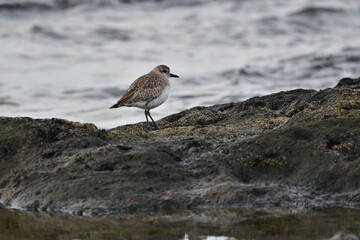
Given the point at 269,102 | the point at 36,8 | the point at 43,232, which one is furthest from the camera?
the point at 36,8

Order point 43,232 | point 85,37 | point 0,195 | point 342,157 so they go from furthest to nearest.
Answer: point 85,37, point 0,195, point 342,157, point 43,232

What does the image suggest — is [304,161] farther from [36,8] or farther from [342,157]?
[36,8]

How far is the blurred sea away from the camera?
1457 cm

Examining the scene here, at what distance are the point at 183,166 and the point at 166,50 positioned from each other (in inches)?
523

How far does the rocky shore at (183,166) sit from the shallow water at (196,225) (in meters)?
0.13

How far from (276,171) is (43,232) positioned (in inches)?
80.7

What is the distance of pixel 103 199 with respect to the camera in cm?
575

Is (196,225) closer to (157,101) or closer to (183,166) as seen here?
(183,166)

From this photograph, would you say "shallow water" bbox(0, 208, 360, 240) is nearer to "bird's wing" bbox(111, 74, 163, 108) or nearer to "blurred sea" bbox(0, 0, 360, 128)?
"bird's wing" bbox(111, 74, 163, 108)

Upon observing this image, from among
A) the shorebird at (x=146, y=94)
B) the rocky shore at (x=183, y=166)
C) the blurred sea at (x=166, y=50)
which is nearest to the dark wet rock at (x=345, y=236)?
the rocky shore at (x=183, y=166)

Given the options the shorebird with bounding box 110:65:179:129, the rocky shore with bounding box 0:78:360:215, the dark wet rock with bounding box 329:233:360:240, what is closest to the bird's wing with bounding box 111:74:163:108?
the shorebird with bounding box 110:65:179:129

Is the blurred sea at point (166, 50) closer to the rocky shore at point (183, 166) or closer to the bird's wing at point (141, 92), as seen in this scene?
the bird's wing at point (141, 92)

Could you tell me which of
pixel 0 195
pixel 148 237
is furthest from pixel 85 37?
pixel 148 237

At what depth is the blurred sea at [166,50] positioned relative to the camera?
14.6 meters
